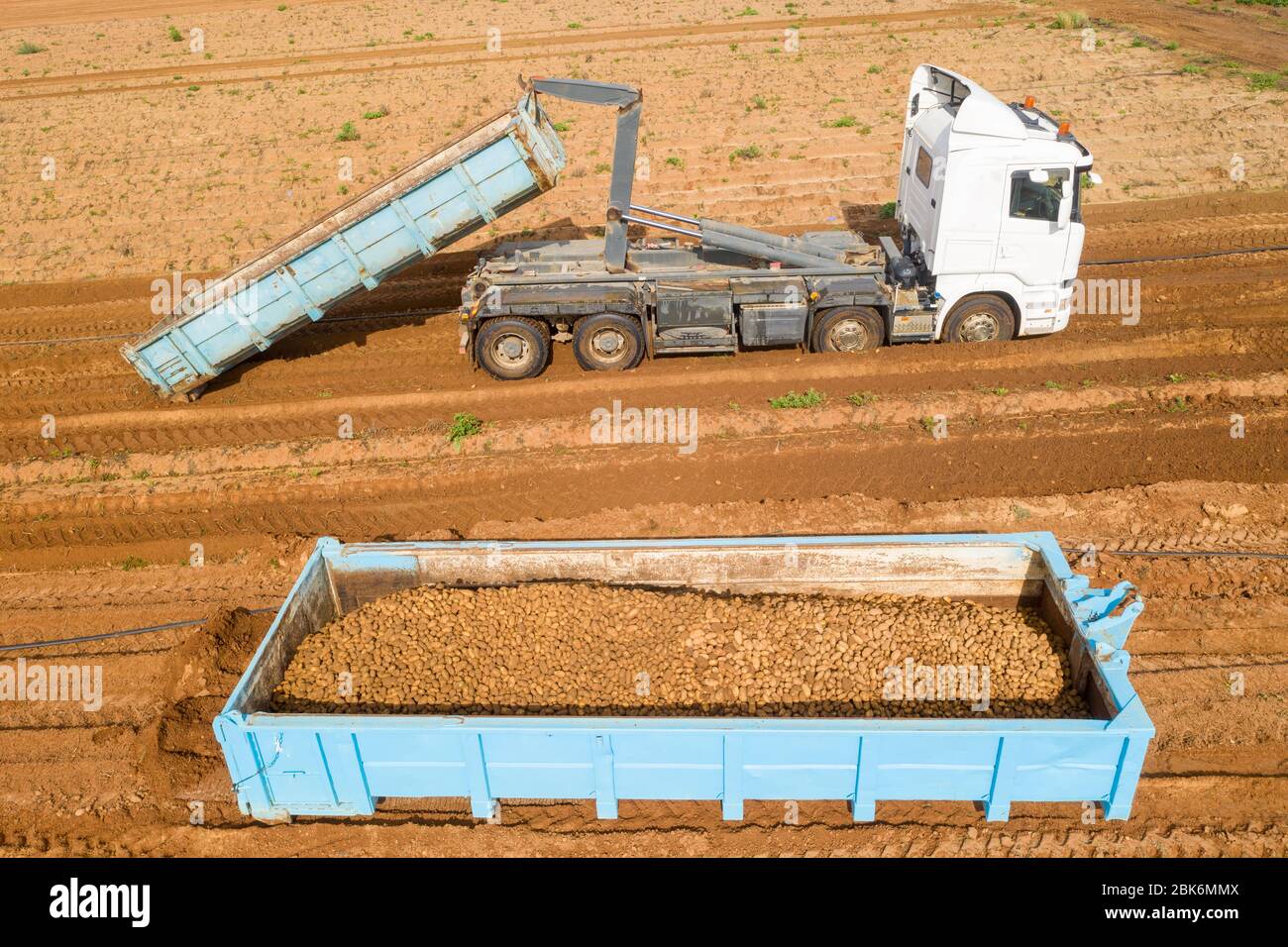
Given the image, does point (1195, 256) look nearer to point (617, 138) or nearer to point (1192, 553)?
point (1192, 553)

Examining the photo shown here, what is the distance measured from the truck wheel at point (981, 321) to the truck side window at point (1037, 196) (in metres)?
1.24

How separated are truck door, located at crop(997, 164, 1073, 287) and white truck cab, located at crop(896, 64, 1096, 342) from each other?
12mm

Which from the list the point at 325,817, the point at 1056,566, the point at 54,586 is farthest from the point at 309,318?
the point at 1056,566

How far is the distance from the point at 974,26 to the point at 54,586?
28.3 meters

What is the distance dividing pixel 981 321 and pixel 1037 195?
71.4 inches

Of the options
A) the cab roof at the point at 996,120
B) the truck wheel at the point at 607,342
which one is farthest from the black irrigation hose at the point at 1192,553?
the truck wheel at the point at 607,342

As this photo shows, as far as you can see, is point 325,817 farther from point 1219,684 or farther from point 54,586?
point 1219,684

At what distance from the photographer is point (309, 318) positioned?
12820 mm

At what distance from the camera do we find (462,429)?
12.3 m

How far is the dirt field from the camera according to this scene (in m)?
7.63
